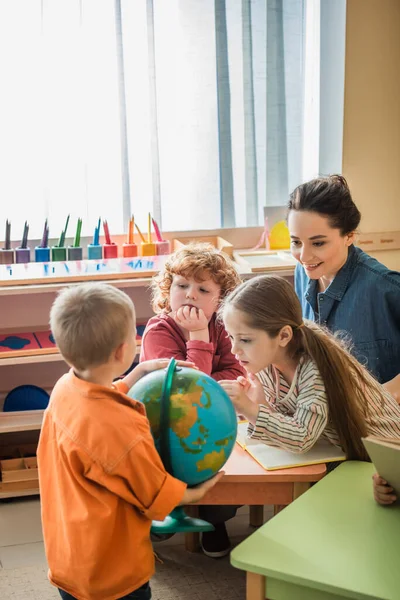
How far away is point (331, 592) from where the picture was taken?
1494 mm

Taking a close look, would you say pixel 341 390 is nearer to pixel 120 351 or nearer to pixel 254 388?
pixel 254 388

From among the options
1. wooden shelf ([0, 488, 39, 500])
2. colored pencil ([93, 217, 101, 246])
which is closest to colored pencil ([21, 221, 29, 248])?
colored pencil ([93, 217, 101, 246])

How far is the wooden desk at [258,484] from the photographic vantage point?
187 centimetres

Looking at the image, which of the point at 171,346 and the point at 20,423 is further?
the point at 20,423

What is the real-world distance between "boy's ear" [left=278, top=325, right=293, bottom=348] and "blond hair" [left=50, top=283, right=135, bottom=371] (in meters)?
0.55

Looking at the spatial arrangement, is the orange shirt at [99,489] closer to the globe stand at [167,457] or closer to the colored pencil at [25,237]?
the globe stand at [167,457]

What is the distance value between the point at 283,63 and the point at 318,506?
8.36 ft

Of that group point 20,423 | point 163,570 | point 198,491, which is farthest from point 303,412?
point 20,423

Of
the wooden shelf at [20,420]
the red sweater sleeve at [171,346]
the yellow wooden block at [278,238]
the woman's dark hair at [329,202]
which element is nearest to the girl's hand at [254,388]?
the red sweater sleeve at [171,346]

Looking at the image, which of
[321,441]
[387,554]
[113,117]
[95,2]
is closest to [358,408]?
[321,441]

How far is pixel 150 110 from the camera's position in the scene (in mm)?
3553

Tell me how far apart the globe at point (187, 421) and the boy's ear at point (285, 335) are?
37 cm

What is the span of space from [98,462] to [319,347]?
0.74 m

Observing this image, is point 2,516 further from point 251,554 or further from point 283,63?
point 283,63
